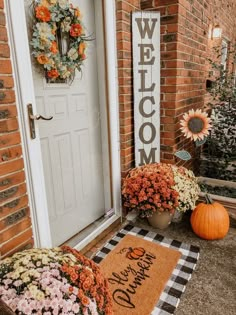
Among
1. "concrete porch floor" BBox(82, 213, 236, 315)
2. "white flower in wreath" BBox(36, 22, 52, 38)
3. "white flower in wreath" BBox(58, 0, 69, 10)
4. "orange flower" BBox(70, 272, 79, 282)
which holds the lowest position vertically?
"concrete porch floor" BBox(82, 213, 236, 315)

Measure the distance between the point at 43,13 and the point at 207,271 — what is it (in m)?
1.89

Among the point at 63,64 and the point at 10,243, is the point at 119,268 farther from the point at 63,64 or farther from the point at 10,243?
the point at 63,64

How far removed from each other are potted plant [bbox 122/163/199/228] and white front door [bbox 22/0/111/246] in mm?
307

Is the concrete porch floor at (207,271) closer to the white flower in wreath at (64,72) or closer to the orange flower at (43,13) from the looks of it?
the white flower in wreath at (64,72)

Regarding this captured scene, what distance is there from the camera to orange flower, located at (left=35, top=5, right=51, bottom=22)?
4.61ft

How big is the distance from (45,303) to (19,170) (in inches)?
25.6

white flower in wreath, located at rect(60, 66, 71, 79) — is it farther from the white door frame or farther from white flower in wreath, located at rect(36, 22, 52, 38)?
the white door frame

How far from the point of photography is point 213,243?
1.97 meters

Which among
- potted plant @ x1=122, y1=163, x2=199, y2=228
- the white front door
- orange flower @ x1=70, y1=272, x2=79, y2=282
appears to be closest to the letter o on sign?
potted plant @ x1=122, y1=163, x2=199, y2=228

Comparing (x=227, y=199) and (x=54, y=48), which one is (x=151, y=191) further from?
(x=54, y=48)

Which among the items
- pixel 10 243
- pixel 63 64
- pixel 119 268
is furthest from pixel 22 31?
pixel 119 268

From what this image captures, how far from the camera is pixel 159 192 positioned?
1.99m

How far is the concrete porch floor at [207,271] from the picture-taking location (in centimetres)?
142

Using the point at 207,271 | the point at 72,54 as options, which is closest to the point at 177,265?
the point at 207,271
